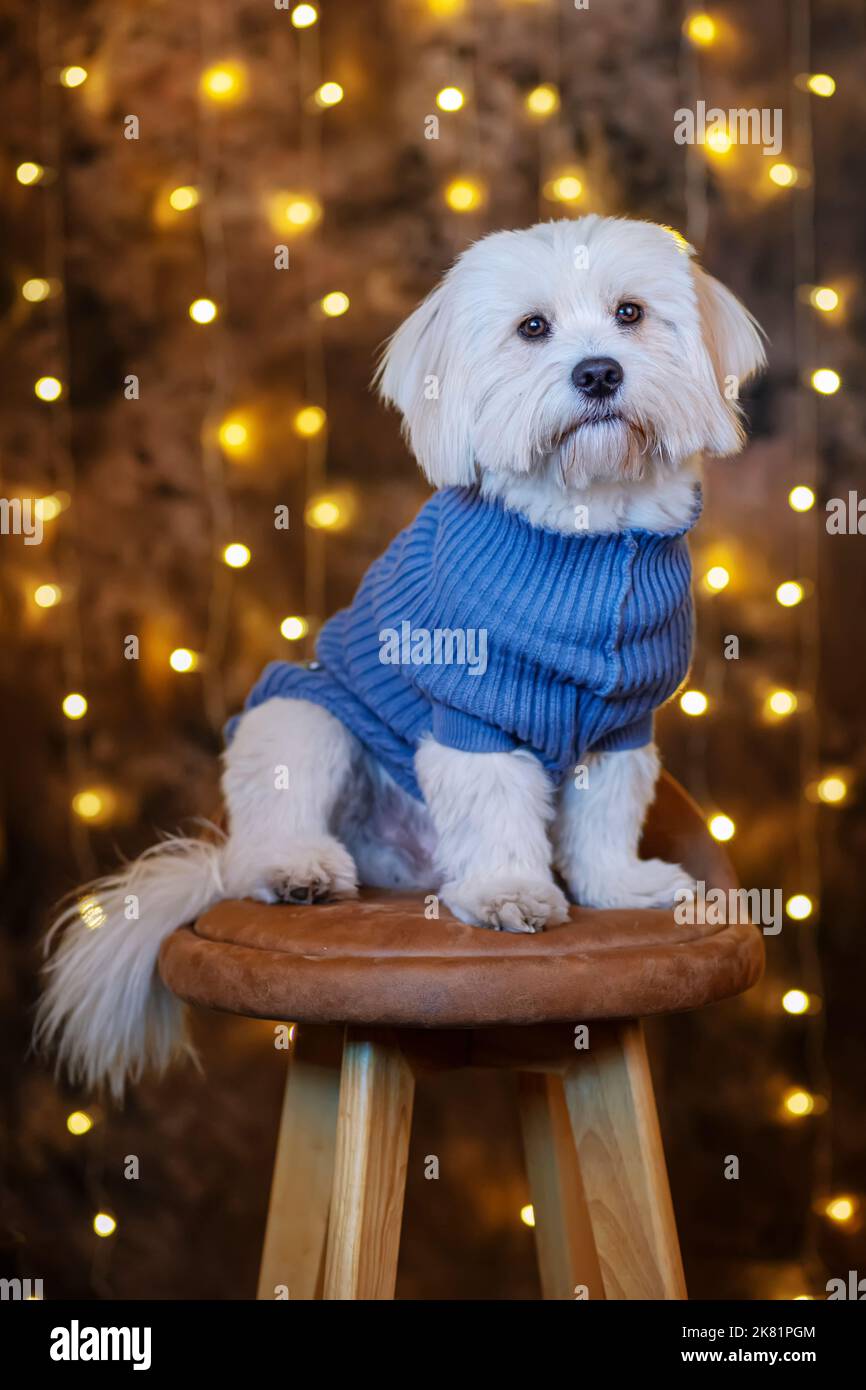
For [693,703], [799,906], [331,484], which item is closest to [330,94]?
[331,484]

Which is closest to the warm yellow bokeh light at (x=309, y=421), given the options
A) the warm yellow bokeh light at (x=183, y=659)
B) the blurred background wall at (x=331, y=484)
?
the blurred background wall at (x=331, y=484)

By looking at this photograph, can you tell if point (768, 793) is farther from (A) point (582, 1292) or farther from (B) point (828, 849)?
(A) point (582, 1292)

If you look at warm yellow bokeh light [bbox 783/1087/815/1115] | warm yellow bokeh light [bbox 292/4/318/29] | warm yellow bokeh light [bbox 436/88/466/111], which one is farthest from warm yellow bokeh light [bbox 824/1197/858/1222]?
warm yellow bokeh light [bbox 292/4/318/29]

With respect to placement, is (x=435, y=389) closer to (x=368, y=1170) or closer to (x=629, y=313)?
(x=629, y=313)

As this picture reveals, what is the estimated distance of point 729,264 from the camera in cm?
230

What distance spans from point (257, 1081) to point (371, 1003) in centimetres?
123

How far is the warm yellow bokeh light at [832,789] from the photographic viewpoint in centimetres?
234

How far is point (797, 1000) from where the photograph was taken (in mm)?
2355

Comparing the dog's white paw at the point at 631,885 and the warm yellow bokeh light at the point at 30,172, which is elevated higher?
the warm yellow bokeh light at the point at 30,172

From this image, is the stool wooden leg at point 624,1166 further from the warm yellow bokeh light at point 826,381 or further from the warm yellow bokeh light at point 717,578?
the warm yellow bokeh light at point 826,381

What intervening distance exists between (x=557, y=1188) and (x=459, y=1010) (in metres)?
0.57

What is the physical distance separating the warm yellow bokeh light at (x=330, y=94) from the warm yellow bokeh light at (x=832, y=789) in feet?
4.33

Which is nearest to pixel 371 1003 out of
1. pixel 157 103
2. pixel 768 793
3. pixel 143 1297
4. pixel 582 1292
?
pixel 582 1292

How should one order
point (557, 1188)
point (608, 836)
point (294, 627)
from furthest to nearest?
point (294, 627), point (557, 1188), point (608, 836)
